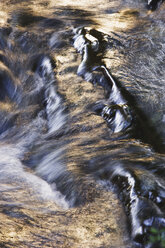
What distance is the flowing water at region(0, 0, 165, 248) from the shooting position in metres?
3.57

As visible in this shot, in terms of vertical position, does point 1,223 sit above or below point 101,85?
above

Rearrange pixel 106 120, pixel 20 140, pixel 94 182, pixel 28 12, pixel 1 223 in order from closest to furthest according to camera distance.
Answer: pixel 1 223
pixel 94 182
pixel 106 120
pixel 20 140
pixel 28 12

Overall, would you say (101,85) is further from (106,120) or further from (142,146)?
(142,146)

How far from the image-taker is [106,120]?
5.66 metres

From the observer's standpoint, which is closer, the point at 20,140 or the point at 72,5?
the point at 20,140

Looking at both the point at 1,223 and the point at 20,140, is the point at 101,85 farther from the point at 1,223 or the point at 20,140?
the point at 1,223

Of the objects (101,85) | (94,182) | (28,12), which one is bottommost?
(28,12)

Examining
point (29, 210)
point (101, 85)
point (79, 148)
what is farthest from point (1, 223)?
point (101, 85)

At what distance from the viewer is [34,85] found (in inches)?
297

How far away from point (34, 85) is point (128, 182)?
4.04m

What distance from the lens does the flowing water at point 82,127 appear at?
357cm

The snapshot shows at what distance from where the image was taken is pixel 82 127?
566 centimetres

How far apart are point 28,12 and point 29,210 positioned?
310 inches

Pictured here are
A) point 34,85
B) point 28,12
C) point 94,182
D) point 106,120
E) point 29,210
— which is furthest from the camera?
point 28,12
